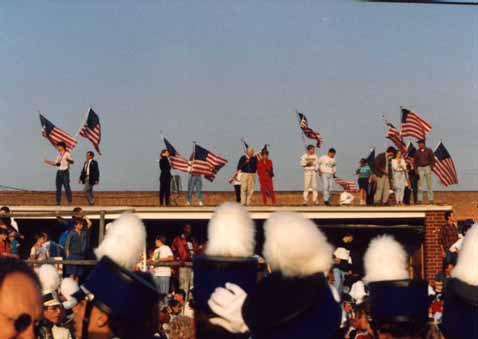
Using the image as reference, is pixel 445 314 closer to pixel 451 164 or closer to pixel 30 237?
pixel 30 237

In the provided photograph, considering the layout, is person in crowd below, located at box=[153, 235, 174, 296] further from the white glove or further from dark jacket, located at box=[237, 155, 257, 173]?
the white glove

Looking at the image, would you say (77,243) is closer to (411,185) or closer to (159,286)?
(159,286)

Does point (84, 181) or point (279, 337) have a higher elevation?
point (84, 181)

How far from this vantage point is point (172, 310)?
1324 centimetres

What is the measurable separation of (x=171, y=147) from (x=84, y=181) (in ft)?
12.8

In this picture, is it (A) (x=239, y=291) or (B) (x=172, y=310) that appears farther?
(B) (x=172, y=310)

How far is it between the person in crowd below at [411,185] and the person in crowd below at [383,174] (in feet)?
1.63

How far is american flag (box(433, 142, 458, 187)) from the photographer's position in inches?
1090

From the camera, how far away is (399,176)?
81.2 ft

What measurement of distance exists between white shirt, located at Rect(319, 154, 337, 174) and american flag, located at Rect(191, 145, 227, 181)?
3.79m

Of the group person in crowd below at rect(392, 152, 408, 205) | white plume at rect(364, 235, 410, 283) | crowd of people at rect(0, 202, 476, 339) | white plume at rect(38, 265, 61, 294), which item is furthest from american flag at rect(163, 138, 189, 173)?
white plume at rect(364, 235, 410, 283)

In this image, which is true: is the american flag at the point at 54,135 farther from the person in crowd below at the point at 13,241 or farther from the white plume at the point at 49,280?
the white plume at the point at 49,280

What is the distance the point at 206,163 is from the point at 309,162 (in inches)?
153

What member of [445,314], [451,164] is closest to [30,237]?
[451,164]
